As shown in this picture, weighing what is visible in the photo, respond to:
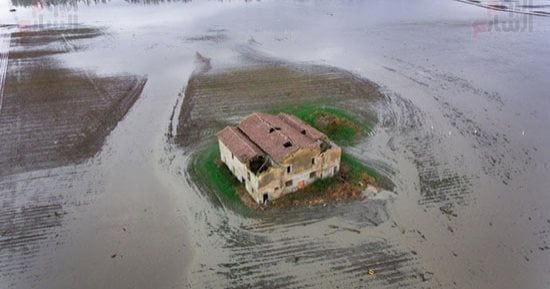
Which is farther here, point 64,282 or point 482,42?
point 482,42

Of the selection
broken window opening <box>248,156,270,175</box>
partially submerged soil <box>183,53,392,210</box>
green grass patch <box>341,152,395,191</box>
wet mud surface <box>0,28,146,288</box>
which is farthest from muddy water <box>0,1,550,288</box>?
broken window opening <box>248,156,270,175</box>

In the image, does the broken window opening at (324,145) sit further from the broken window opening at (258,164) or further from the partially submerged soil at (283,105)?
the broken window opening at (258,164)

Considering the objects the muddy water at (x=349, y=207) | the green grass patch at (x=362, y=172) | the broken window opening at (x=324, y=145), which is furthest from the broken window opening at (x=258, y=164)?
the green grass patch at (x=362, y=172)

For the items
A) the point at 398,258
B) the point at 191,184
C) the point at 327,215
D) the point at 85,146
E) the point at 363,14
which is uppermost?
the point at 363,14

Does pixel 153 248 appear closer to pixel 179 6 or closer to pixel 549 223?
pixel 549 223

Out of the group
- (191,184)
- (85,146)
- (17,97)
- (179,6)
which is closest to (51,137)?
(85,146)

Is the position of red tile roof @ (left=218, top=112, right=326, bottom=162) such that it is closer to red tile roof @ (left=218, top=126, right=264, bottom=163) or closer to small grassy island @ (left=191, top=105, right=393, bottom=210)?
red tile roof @ (left=218, top=126, right=264, bottom=163)

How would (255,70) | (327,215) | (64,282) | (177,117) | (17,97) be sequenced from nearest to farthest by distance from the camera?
1. (64,282)
2. (327,215)
3. (177,117)
4. (17,97)
5. (255,70)

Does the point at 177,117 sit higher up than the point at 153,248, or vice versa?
the point at 177,117

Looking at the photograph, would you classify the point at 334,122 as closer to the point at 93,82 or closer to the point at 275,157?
the point at 275,157
